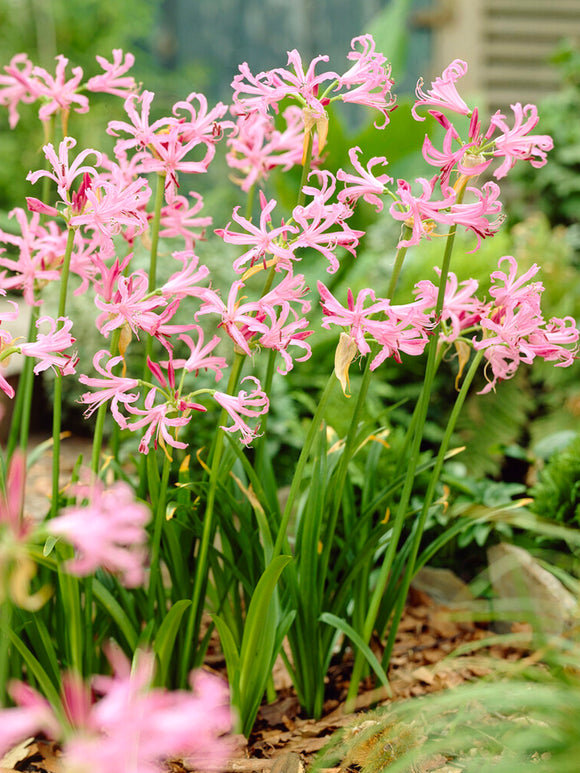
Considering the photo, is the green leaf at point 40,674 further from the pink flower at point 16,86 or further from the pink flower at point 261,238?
the pink flower at point 16,86

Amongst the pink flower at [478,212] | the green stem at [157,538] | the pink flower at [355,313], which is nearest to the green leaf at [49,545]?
the green stem at [157,538]

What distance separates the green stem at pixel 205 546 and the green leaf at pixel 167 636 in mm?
52

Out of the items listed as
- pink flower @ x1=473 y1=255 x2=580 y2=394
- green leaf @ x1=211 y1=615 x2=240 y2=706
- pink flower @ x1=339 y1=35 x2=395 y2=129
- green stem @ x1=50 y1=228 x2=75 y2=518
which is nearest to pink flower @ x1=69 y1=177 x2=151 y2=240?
green stem @ x1=50 y1=228 x2=75 y2=518

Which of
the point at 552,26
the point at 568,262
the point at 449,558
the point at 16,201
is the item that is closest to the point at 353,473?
the point at 449,558

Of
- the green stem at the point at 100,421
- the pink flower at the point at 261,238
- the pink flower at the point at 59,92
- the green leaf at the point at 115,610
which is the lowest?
the green leaf at the point at 115,610

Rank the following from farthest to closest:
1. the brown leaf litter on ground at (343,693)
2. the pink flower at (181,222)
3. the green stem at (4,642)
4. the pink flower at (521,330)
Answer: the pink flower at (181,222) → the brown leaf litter on ground at (343,693) → the pink flower at (521,330) → the green stem at (4,642)

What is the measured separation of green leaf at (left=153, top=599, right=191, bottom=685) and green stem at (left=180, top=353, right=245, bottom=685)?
0.17 ft

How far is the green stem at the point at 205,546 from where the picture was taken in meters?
1.31

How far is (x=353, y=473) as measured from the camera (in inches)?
92.2

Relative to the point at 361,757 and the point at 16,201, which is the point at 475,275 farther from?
the point at 16,201

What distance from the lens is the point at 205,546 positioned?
4.55 feet

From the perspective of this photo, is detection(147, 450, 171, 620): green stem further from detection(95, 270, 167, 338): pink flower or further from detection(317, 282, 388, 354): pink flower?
detection(317, 282, 388, 354): pink flower

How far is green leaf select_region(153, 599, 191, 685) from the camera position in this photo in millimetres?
1332

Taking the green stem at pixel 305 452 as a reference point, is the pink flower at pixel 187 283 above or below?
above
